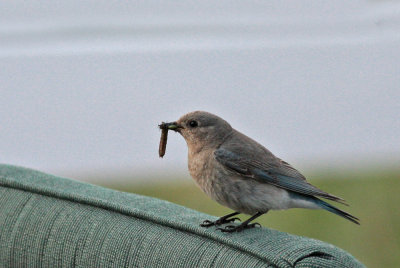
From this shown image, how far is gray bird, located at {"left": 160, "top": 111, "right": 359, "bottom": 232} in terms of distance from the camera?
9.88 feet

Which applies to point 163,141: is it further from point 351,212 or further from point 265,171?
point 351,212

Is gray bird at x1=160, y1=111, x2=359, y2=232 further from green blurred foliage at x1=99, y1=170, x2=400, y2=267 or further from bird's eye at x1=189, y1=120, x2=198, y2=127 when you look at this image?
green blurred foliage at x1=99, y1=170, x2=400, y2=267

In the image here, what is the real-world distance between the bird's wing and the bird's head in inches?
2.8

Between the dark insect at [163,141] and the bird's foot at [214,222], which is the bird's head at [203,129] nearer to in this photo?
the dark insect at [163,141]

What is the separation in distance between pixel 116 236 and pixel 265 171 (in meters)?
0.98

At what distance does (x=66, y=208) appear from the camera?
2.47 m

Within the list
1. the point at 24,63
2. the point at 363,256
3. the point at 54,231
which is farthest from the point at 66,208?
the point at 24,63

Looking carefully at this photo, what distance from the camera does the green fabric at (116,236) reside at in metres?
2.07

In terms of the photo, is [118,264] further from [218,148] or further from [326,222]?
[326,222]

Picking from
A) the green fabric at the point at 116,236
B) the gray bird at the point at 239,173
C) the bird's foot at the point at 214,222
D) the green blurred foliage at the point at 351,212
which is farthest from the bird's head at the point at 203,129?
the green blurred foliage at the point at 351,212

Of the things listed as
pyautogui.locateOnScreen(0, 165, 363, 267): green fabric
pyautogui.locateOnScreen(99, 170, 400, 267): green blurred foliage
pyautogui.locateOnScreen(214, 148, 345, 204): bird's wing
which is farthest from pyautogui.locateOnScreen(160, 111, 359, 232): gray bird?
pyautogui.locateOnScreen(99, 170, 400, 267): green blurred foliage

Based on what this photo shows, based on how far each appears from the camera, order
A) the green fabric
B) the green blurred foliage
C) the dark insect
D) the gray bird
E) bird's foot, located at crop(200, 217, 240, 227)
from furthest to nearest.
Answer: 1. the green blurred foliage
2. the gray bird
3. the dark insect
4. bird's foot, located at crop(200, 217, 240, 227)
5. the green fabric

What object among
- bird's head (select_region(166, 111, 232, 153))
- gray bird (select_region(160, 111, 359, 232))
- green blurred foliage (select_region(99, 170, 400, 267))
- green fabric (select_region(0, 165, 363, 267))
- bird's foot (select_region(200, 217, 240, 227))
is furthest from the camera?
green blurred foliage (select_region(99, 170, 400, 267))

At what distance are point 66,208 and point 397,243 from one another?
3880 millimetres
